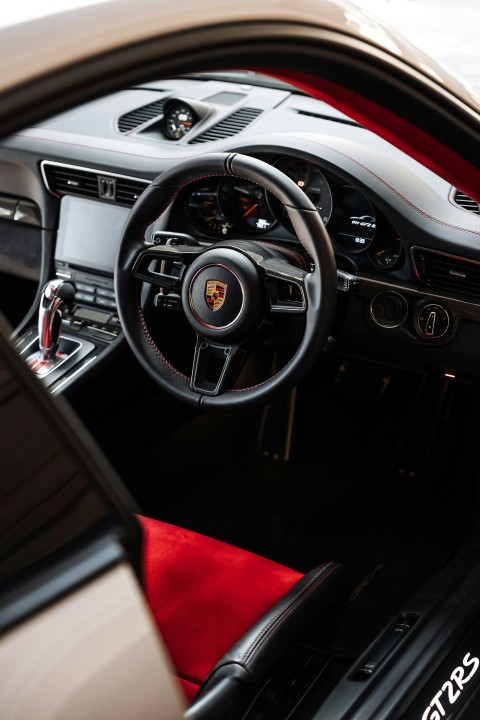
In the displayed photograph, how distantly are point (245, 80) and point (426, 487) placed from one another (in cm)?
156

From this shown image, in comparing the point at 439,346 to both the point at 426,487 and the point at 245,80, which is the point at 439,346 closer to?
the point at 426,487

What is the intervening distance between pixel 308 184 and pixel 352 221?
0.54 feet

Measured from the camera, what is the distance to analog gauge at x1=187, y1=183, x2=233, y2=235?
2.40 m

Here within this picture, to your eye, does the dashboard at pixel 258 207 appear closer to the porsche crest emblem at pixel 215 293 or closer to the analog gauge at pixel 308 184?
the analog gauge at pixel 308 184

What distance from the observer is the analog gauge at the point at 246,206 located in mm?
2348

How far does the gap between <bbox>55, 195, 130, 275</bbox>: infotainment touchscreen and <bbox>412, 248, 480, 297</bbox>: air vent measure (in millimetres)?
938

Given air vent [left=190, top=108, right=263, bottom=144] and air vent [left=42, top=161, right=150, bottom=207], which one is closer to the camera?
air vent [left=42, top=161, right=150, bottom=207]

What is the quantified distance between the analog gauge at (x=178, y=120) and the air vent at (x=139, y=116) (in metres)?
0.09

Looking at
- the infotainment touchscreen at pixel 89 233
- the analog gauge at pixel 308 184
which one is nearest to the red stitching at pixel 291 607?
the analog gauge at pixel 308 184

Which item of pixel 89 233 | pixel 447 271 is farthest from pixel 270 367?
pixel 447 271

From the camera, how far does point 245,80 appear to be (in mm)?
2963

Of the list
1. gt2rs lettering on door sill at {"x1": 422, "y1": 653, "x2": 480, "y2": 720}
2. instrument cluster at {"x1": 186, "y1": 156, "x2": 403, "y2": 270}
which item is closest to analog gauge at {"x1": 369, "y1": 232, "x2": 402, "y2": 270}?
instrument cluster at {"x1": 186, "y1": 156, "x2": 403, "y2": 270}

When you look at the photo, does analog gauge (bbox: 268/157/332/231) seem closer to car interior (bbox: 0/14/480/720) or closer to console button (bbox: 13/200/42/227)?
car interior (bbox: 0/14/480/720)

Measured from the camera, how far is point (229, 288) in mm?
1901
